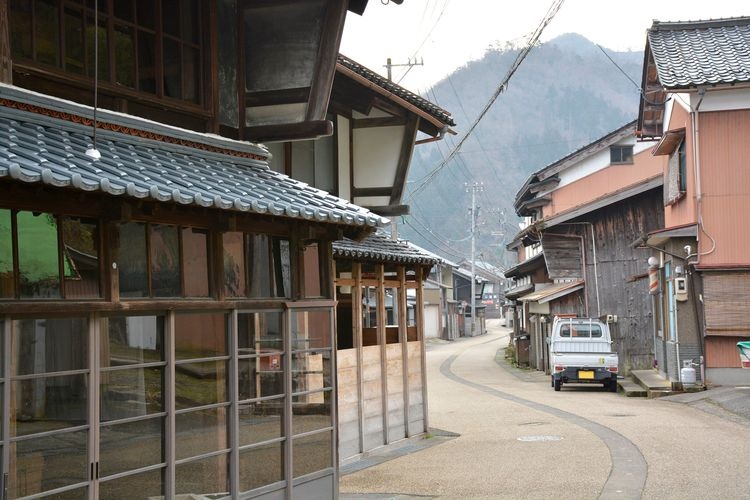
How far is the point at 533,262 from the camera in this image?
42.6 meters

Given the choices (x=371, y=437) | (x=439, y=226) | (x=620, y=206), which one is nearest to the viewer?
(x=371, y=437)

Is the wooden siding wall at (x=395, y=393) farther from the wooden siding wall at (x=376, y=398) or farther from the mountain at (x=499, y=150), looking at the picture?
the mountain at (x=499, y=150)

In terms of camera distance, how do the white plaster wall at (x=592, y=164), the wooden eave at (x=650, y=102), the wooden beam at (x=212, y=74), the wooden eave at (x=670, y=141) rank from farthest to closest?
1. the white plaster wall at (x=592, y=164)
2. the wooden eave at (x=650, y=102)
3. the wooden eave at (x=670, y=141)
4. the wooden beam at (x=212, y=74)

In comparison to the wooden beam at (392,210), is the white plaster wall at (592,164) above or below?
above

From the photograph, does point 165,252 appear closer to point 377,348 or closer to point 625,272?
point 377,348

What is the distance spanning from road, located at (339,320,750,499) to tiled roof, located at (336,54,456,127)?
6108mm

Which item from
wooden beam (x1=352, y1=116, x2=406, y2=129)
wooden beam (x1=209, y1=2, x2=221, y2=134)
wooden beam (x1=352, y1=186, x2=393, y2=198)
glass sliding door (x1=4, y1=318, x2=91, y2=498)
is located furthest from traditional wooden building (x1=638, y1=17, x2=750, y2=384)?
glass sliding door (x1=4, y1=318, x2=91, y2=498)

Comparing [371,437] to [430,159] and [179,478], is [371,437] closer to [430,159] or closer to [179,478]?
[179,478]

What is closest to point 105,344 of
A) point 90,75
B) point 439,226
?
point 90,75

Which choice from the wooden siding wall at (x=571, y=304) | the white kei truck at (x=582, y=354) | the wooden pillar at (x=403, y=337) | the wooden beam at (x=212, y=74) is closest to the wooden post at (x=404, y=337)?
the wooden pillar at (x=403, y=337)

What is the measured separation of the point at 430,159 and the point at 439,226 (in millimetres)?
30028

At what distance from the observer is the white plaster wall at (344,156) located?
15766 mm

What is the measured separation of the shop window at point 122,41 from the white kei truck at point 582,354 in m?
20.0

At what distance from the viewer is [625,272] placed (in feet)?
115
